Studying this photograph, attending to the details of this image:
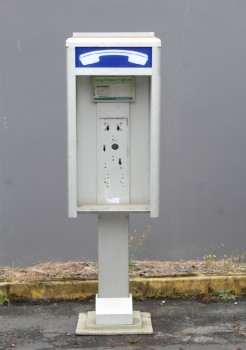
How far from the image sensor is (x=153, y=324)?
19.6 feet

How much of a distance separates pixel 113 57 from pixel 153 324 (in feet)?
7.22

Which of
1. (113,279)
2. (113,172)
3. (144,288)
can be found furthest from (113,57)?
(144,288)

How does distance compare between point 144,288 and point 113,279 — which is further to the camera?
point 144,288

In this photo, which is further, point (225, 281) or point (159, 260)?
point (159, 260)

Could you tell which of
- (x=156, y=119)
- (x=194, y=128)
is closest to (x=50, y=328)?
(x=156, y=119)

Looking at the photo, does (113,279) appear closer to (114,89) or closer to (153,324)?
(153,324)

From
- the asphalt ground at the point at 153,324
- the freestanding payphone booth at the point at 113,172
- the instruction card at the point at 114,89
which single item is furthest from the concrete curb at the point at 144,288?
the instruction card at the point at 114,89

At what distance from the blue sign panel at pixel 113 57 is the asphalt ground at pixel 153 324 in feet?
6.87

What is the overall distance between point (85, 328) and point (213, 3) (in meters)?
3.27

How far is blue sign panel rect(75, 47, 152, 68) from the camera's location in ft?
17.7

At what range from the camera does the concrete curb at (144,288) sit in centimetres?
665

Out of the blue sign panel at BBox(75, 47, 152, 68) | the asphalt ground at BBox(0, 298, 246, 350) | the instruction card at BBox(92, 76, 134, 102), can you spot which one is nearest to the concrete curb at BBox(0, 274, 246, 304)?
the asphalt ground at BBox(0, 298, 246, 350)

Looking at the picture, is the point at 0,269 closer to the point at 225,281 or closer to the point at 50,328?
the point at 50,328

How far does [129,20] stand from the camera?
22.7 feet
